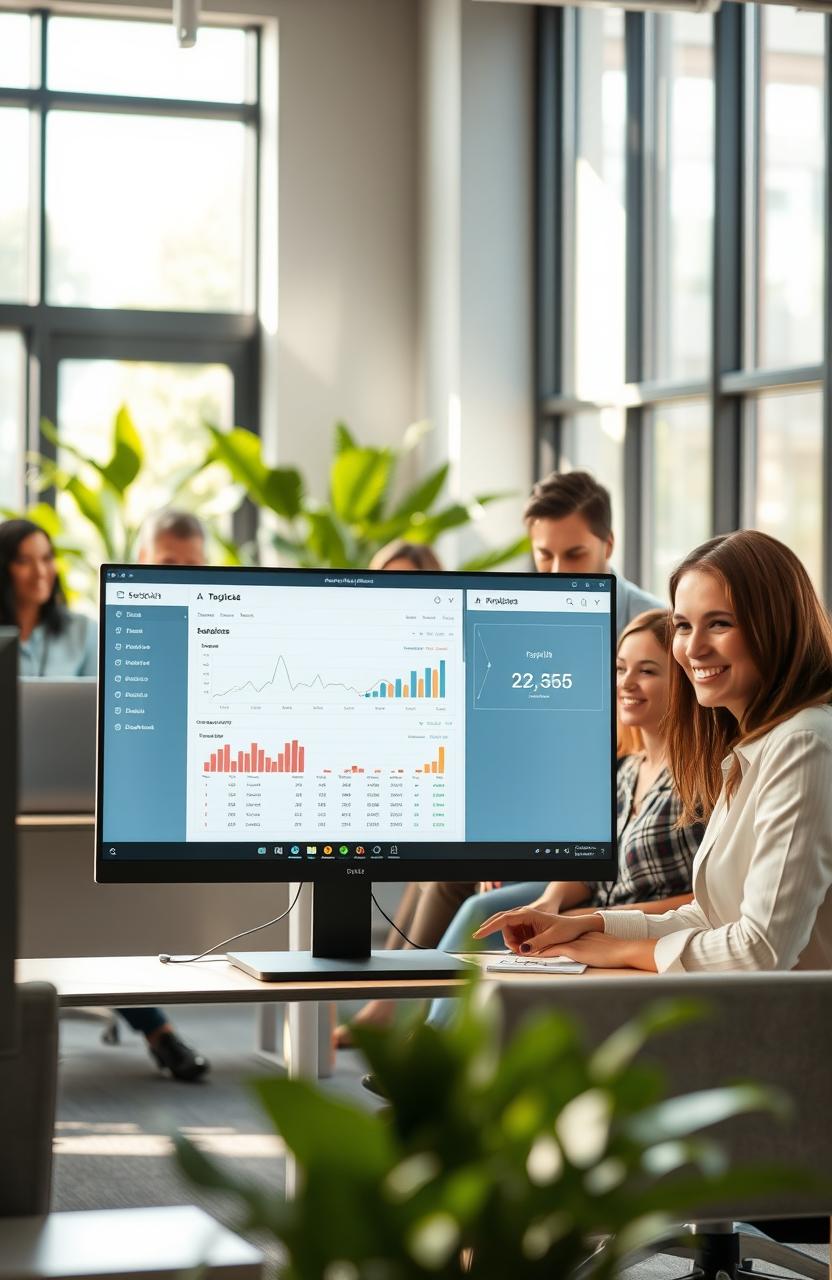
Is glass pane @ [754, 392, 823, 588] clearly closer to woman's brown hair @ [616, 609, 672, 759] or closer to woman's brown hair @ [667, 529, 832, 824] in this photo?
woman's brown hair @ [616, 609, 672, 759]

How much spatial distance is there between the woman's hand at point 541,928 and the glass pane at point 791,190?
3.04 metres

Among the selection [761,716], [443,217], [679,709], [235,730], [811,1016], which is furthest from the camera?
[443,217]

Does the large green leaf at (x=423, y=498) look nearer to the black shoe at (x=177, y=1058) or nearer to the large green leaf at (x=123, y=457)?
the large green leaf at (x=123, y=457)

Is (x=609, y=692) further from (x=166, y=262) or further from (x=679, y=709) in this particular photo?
(x=166, y=262)

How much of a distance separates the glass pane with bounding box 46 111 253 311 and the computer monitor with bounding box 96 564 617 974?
17.3 feet

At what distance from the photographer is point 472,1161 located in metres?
0.72

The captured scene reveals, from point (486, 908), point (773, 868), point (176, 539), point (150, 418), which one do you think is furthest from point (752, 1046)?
point (150, 418)

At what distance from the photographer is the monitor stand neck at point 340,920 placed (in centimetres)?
202

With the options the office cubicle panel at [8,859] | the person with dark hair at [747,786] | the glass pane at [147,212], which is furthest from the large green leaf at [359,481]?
the office cubicle panel at [8,859]

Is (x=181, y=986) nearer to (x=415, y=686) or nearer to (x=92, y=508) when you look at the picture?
(x=415, y=686)

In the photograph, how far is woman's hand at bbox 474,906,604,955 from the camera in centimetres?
206

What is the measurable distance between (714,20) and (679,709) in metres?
3.69

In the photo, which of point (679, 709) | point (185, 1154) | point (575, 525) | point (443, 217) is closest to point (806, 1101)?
point (679, 709)

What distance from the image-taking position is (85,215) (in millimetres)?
6941
